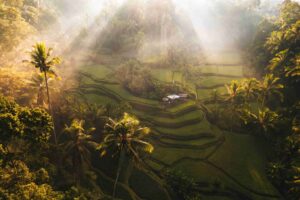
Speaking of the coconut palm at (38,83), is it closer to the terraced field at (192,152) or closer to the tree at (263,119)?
the terraced field at (192,152)

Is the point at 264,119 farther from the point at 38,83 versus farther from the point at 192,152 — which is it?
the point at 38,83

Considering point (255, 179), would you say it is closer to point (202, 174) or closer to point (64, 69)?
point (202, 174)

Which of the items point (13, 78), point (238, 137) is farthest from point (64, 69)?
point (238, 137)

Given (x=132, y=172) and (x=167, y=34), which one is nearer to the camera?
(x=132, y=172)

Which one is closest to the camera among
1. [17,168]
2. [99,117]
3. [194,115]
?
[17,168]

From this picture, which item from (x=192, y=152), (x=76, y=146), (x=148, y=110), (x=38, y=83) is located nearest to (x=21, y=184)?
(x=76, y=146)

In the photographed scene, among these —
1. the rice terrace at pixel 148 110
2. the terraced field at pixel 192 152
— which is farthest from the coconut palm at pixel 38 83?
the terraced field at pixel 192 152
